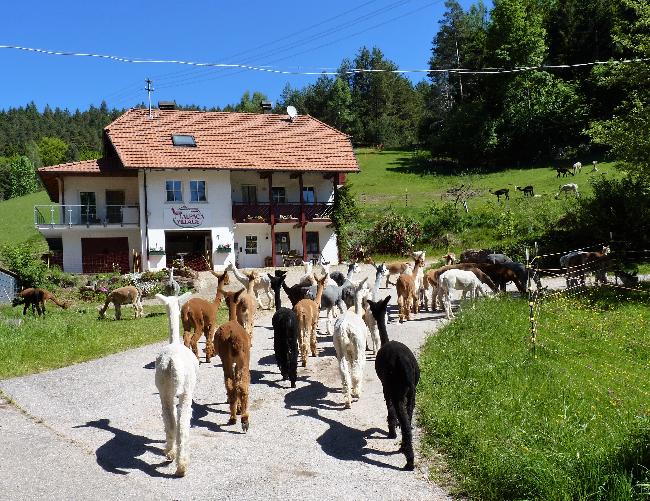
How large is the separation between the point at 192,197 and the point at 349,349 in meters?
26.8

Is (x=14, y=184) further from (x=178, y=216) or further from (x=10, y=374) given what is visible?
(x=10, y=374)

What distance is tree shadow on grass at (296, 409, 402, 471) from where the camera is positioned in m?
7.28

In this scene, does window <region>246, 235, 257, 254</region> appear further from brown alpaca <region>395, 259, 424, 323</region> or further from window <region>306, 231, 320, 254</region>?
brown alpaca <region>395, 259, 424, 323</region>

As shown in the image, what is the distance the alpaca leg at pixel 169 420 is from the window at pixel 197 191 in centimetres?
2797

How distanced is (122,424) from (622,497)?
6308 millimetres

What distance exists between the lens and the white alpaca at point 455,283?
15.8 metres

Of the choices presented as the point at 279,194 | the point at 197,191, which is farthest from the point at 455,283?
the point at 279,194

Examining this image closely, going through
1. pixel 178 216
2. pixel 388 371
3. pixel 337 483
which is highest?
pixel 178 216

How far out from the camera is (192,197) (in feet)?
113

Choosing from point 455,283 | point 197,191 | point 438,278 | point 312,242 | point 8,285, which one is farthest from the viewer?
point 312,242

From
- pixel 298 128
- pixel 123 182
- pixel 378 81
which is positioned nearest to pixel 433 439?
pixel 123 182

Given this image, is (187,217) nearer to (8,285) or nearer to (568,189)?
(8,285)

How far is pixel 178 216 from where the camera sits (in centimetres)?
3375

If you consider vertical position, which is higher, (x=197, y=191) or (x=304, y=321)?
(x=197, y=191)
